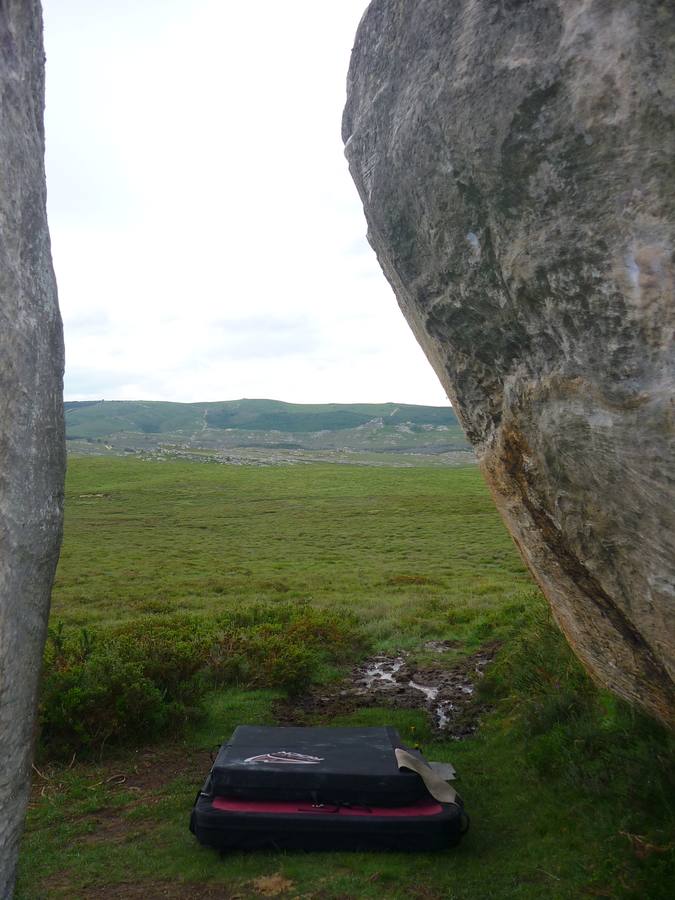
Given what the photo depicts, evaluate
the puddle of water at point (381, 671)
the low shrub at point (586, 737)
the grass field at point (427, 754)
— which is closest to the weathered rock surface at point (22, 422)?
the grass field at point (427, 754)

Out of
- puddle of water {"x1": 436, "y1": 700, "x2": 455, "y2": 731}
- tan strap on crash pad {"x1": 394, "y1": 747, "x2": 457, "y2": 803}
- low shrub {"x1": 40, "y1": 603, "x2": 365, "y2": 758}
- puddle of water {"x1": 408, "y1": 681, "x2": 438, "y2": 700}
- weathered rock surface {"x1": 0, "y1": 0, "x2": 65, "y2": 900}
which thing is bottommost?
puddle of water {"x1": 408, "y1": 681, "x2": 438, "y2": 700}

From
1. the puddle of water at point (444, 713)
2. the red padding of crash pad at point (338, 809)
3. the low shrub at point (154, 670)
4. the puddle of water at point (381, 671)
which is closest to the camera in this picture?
the red padding of crash pad at point (338, 809)

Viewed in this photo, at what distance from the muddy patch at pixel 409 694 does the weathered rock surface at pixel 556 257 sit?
4081 mm

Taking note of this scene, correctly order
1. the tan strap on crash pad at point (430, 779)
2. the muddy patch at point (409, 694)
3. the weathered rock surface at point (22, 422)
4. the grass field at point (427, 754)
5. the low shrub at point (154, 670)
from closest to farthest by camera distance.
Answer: the weathered rock surface at point (22, 422), the grass field at point (427, 754), the tan strap on crash pad at point (430, 779), the low shrub at point (154, 670), the muddy patch at point (409, 694)

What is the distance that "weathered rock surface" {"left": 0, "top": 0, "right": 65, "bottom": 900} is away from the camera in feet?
19.4

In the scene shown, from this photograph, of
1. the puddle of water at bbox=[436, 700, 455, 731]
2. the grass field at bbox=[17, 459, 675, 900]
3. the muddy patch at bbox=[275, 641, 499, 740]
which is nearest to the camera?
the grass field at bbox=[17, 459, 675, 900]

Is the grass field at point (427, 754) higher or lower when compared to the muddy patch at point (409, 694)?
higher

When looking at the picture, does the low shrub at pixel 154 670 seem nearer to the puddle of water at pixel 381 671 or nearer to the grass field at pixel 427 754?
the grass field at pixel 427 754

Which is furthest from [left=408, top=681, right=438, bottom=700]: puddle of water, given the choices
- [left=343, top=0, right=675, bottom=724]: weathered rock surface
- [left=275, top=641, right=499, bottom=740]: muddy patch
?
[left=343, top=0, right=675, bottom=724]: weathered rock surface

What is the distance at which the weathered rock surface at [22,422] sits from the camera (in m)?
5.91

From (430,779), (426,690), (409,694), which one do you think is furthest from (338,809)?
(426,690)

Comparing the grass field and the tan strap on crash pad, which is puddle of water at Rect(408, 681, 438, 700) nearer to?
the grass field

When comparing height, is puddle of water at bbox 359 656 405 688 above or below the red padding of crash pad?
below

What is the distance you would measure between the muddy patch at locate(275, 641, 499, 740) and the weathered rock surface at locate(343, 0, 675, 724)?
13.4ft
